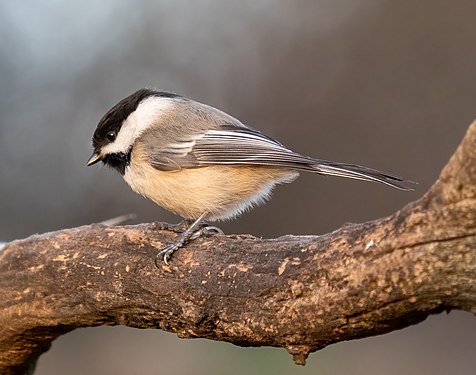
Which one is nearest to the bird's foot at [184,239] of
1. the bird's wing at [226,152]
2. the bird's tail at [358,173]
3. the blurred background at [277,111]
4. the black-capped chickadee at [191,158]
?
the black-capped chickadee at [191,158]

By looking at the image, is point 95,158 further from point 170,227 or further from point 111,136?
point 170,227

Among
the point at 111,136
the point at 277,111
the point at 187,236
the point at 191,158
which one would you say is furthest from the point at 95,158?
the point at 277,111

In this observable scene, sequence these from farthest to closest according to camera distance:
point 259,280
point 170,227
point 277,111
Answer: point 277,111
point 170,227
point 259,280

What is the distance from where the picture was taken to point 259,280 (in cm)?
247

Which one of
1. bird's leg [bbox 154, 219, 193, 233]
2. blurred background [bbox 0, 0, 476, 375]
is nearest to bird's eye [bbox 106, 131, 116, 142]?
bird's leg [bbox 154, 219, 193, 233]

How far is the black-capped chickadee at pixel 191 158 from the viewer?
339 cm

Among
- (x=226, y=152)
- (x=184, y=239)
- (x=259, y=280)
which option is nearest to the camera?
(x=259, y=280)

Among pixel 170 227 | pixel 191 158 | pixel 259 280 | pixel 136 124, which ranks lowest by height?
pixel 259 280

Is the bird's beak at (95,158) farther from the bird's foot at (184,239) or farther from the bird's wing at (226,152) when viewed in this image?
the bird's foot at (184,239)

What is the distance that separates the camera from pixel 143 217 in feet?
24.0

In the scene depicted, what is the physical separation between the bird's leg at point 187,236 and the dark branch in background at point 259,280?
0.04 meters

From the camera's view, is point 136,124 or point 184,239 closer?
point 184,239

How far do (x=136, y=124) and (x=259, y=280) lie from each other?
4.47 ft

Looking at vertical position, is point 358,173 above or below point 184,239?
above
